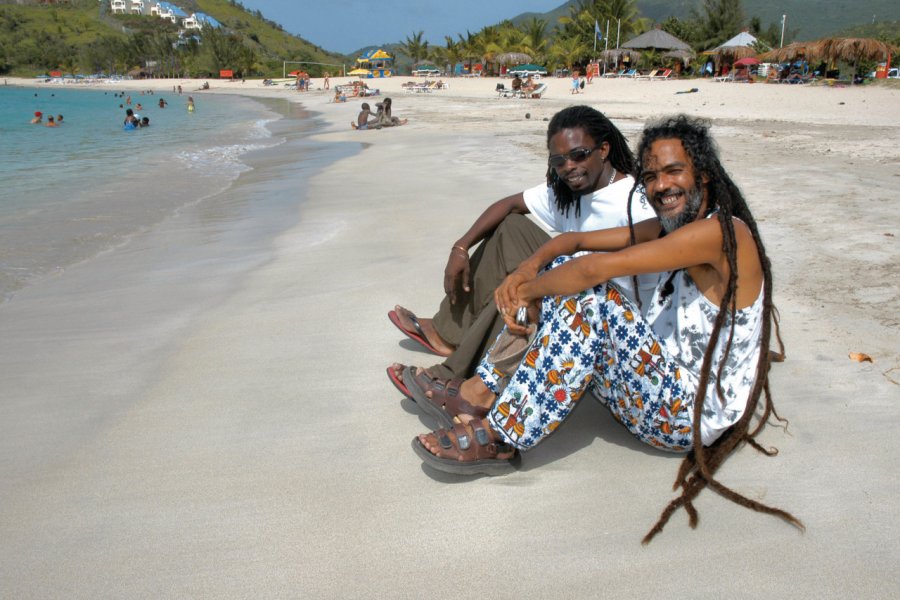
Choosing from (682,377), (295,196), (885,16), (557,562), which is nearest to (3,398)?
(557,562)

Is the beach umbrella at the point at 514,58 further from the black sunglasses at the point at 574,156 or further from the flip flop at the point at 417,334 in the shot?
the black sunglasses at the point at 574,156

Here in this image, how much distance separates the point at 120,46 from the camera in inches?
4097

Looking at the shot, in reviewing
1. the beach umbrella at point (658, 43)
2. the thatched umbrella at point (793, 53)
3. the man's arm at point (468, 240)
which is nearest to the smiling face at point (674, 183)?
the man's arm at point (468, 240)

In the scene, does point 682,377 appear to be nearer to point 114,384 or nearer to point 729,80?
point 114,384

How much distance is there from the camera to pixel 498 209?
318 cm

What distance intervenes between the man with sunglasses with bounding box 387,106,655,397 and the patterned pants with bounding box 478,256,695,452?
1.35ft

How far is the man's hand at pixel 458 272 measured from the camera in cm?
302

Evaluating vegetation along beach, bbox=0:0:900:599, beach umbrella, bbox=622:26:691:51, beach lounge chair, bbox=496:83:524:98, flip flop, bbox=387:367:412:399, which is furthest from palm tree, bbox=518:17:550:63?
flip flop, bbox=387:367:412:399

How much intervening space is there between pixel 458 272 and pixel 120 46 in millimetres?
118804

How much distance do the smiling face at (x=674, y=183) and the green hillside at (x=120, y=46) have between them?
79932 millimetres

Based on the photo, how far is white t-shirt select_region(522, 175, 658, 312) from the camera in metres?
2.58


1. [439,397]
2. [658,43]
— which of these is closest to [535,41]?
[658,43]

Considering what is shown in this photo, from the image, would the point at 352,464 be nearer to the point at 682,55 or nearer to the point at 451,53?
the point at 682,55

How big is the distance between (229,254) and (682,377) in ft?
14.2
